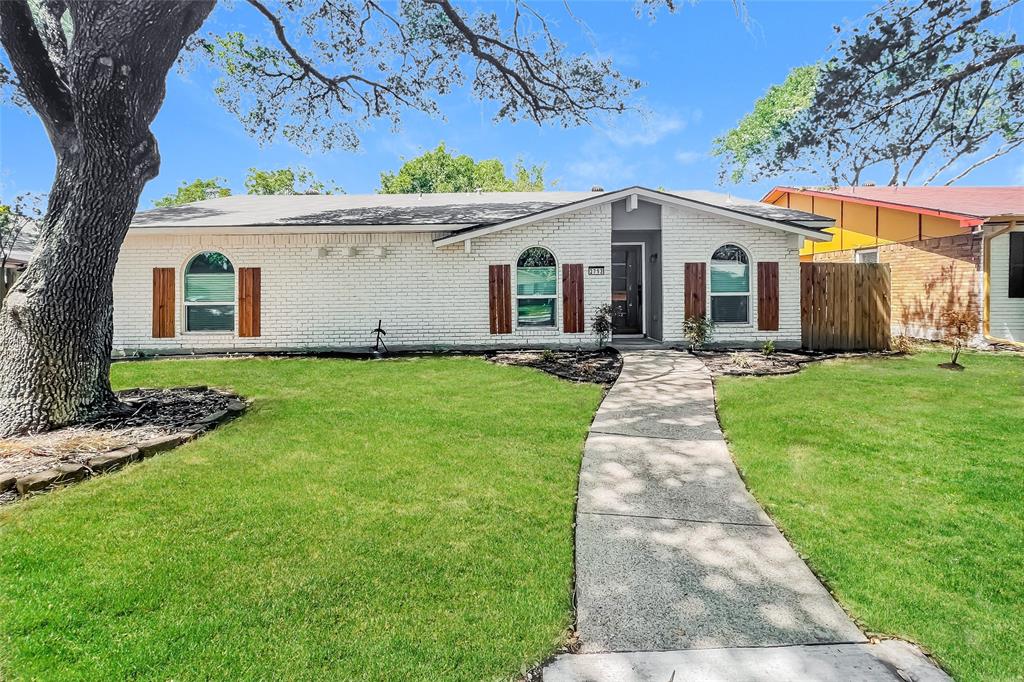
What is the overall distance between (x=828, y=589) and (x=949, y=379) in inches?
293

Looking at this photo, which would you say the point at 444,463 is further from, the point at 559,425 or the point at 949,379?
the point at 949,379

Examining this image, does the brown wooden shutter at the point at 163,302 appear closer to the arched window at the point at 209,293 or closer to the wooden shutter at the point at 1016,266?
the arched window at the point at 209,293

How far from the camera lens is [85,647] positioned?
7.68ft

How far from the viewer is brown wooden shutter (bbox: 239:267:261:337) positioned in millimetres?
11836

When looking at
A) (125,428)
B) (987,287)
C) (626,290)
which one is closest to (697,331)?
(626,290)

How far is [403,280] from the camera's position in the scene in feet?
39.3

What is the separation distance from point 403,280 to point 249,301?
3655 mm

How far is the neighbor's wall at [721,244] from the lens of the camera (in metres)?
11.6

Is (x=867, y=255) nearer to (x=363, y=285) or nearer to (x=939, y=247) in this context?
(x=939, y=247)

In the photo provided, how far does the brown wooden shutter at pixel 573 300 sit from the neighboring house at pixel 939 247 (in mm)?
9310

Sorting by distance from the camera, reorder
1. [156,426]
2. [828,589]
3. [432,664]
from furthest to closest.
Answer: [156,426] → [828,589] → [432,664]

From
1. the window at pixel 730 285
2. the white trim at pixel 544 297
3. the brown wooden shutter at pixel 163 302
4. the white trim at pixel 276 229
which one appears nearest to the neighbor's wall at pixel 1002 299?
the window at pixel 730 285

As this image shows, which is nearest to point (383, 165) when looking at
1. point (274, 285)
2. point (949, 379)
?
point (274, 285)

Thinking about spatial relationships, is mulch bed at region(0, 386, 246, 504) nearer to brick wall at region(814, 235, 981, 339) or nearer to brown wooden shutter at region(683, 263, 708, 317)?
brown wooden shutter at region(683, 263, 708, 317)
